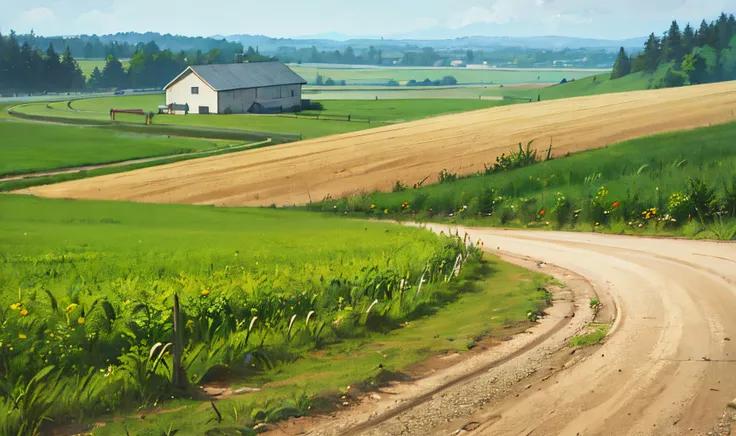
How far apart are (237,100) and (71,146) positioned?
46934mm

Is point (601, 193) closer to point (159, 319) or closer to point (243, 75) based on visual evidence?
point (159, 319)

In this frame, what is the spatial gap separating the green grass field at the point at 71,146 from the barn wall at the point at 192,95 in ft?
91.4

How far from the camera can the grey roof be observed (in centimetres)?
12388

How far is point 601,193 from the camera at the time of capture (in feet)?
116

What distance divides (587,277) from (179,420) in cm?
1398

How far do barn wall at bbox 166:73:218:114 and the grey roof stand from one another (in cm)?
110

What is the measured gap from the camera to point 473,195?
4053 centimetres

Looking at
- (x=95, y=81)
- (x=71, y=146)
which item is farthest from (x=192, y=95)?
(x=95, y=81)

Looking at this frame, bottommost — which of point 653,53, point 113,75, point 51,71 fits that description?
point 113,75

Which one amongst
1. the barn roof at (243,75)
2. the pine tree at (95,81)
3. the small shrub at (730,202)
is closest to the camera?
the small shrub at (730,202)

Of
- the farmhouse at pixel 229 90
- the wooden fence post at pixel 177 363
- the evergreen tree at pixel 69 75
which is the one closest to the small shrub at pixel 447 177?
the wooden fence post at pixel 177 363

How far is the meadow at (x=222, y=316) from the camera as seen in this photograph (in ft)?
39.5

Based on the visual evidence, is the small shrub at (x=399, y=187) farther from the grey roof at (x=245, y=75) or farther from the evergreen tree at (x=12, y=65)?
the evergreen tree at (x=12, y=65)

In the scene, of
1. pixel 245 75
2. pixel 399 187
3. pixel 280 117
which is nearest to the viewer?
pixel 399 187
